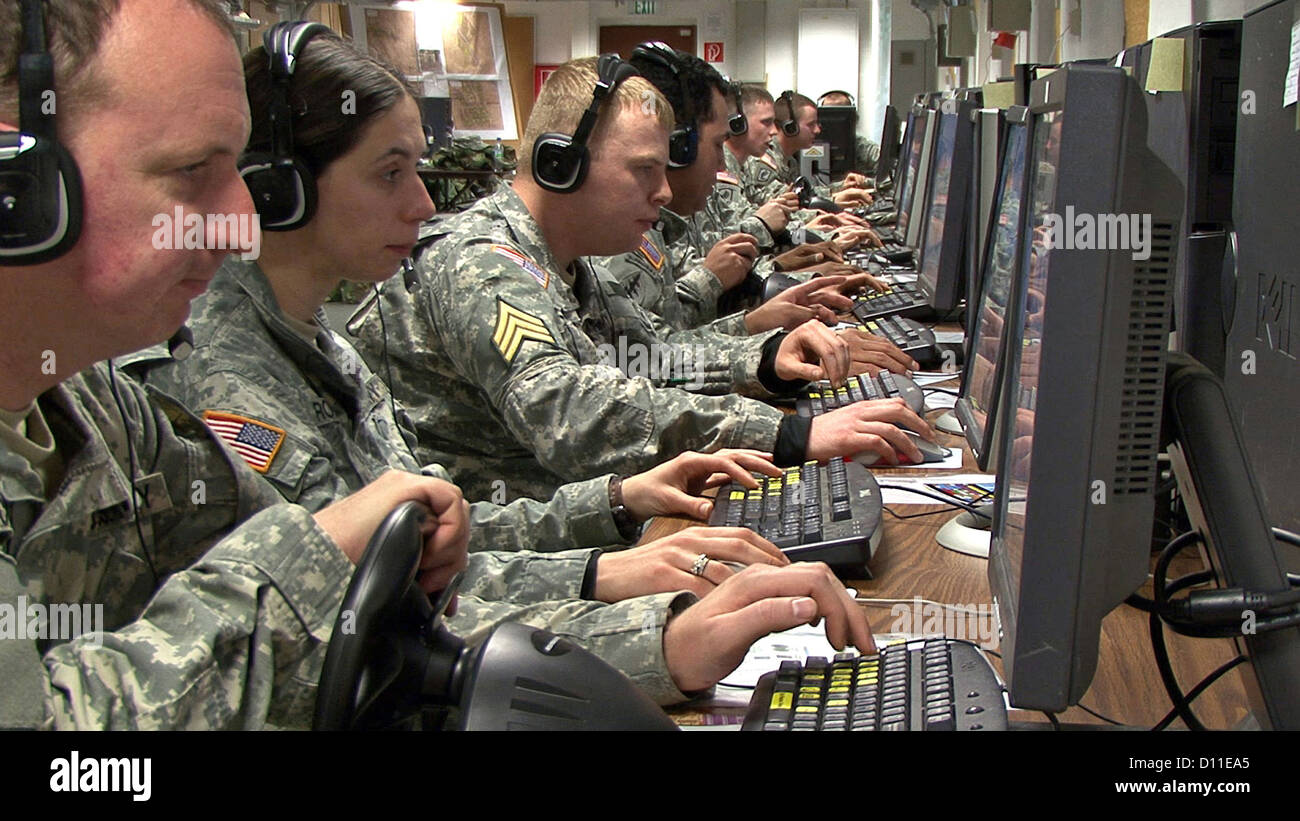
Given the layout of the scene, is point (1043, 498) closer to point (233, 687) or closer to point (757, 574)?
point (757, 574)

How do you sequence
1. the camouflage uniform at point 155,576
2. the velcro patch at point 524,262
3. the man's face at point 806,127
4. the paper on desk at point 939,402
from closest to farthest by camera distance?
the camouflage uniform at point 155,576, the velcro patch at point 524,262, the paper on desk at point 939,402, the man's face at point 806,127

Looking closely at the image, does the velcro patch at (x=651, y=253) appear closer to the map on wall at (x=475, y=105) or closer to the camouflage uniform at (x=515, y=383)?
the camouflage uniform at (x=515, y=383)

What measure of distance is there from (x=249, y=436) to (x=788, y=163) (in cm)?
716

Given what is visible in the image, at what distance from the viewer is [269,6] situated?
6410 mm

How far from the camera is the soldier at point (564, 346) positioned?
5.97ft

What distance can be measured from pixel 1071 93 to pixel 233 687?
0.66 meters

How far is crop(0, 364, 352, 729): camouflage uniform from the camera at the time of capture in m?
0.75

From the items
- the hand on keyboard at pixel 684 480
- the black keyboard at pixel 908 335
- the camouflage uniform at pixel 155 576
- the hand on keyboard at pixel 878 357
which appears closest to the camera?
the camouflage uniform at pixel 155 576

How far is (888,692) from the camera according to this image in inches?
36.4

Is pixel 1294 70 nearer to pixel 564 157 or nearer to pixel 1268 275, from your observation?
pixel 1268 275

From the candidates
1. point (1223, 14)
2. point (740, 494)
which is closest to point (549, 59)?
point (1223, 14)

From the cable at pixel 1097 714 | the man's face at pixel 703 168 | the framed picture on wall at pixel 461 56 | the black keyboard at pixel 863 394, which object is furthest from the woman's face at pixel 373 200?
the framed picture on wall at pixel 461 56

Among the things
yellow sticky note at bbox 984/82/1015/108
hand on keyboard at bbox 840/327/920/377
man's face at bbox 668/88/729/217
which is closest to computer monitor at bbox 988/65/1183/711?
hand on keyboard at bbox 840/327/920/377

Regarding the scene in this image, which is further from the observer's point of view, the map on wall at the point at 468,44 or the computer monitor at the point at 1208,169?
the map on wall at the point at 468,44
